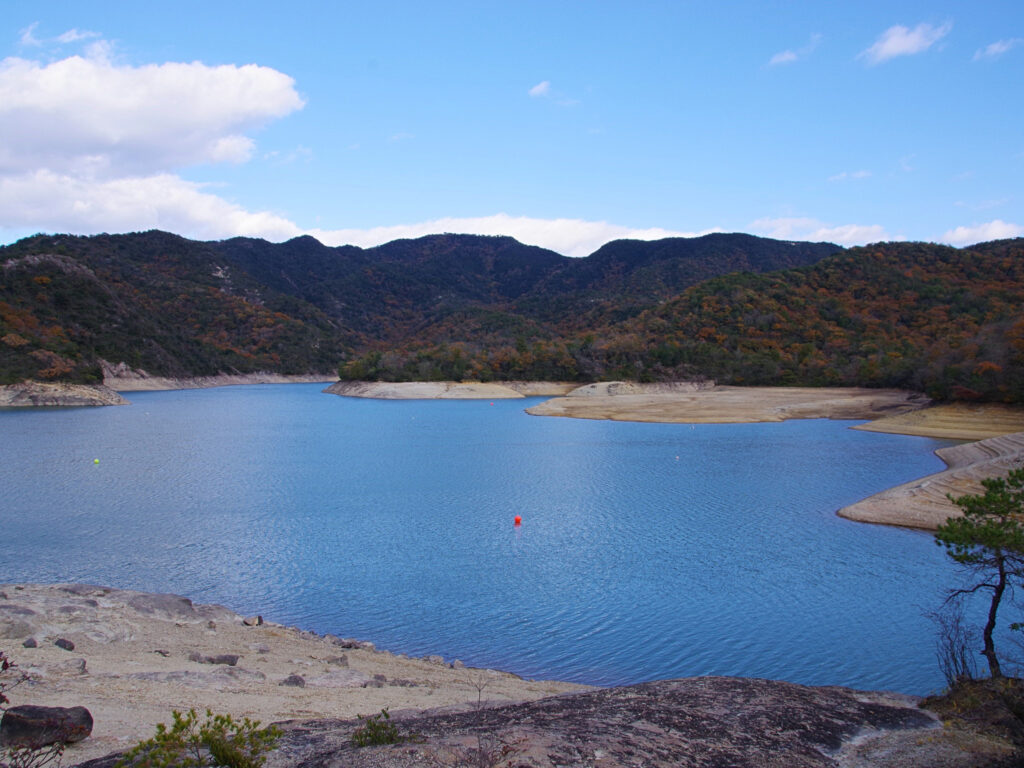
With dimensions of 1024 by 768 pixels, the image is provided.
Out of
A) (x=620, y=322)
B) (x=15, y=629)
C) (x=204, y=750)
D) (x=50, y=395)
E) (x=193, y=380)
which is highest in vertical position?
(x=620, y=322)

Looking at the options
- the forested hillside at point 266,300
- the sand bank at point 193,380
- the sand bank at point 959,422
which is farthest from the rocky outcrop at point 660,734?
the sand bank at point 193,380

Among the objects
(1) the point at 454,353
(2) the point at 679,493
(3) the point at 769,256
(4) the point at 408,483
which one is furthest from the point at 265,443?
(3) the point at 769,256

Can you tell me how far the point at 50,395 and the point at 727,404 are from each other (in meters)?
62.5

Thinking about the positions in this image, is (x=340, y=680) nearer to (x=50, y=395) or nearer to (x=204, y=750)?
(x=204, y=750)

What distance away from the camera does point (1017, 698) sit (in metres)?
6.18

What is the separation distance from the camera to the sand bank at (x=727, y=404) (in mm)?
54375

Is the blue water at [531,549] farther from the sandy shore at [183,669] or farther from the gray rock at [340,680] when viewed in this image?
the gray rock at [340,680]

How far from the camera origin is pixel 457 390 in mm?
84562

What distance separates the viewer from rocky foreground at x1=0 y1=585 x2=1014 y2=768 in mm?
5273

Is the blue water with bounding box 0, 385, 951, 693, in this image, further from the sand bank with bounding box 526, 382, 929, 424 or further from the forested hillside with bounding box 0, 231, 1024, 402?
the forested hillside with bounding box 0, 231, 1024, 402

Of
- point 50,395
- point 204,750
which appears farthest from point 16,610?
point 50,395

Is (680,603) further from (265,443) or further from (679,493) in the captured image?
(265,443)

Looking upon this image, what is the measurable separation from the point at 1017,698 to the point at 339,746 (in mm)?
5821

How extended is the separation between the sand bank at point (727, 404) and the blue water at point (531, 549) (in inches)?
666
